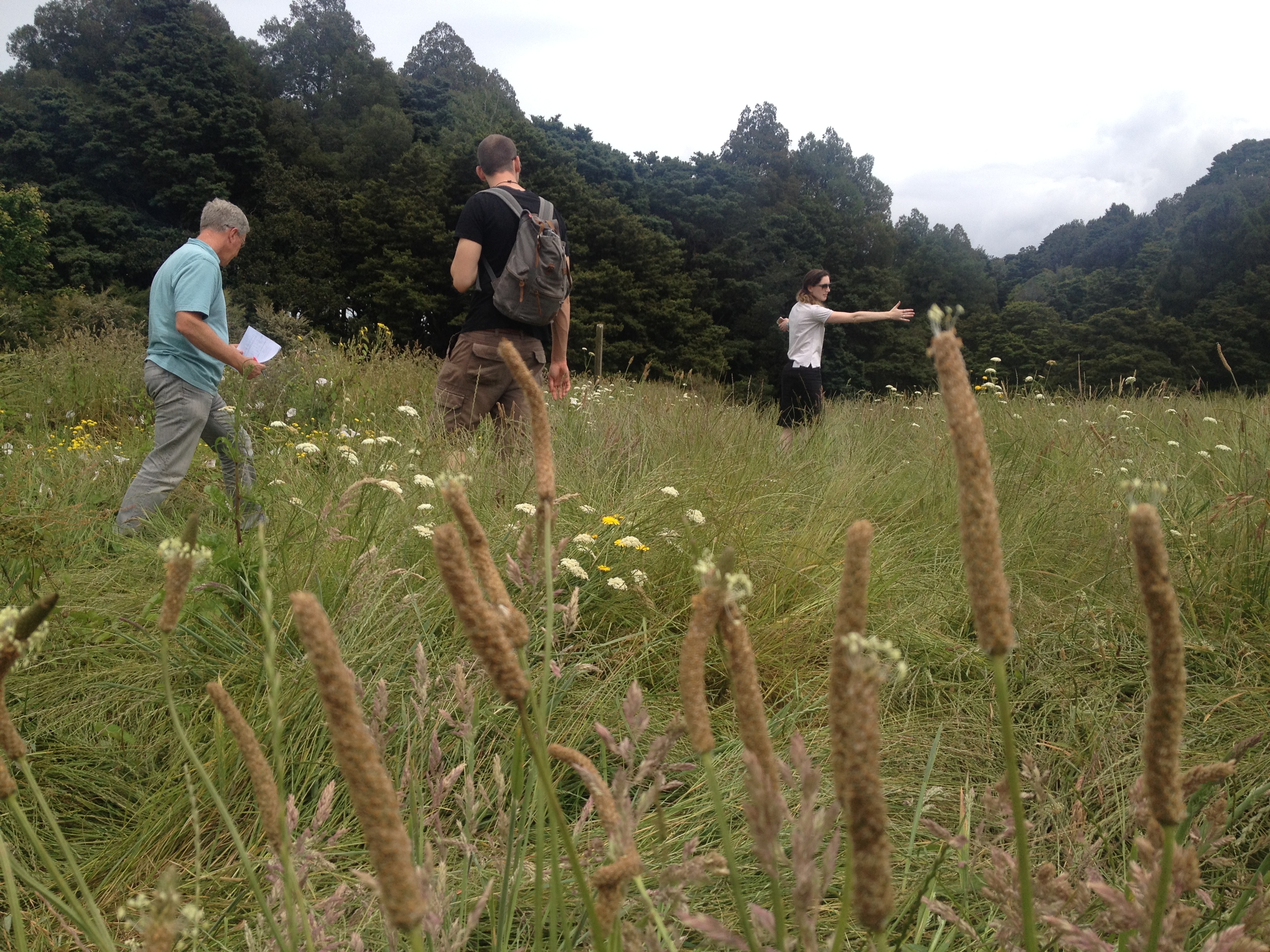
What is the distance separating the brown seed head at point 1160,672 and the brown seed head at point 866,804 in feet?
0.46

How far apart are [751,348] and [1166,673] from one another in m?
34.0

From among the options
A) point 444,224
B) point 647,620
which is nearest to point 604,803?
point 647,620

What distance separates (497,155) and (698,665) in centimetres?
472

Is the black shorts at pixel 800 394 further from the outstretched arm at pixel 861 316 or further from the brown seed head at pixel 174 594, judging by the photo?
the brown seed head at pixel 174 594

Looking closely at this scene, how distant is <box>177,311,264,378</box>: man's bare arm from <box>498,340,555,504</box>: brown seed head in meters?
3.94

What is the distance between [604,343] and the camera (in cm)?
2875

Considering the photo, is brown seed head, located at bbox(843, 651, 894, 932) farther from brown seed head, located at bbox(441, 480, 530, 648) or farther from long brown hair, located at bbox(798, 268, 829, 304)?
long brown hair, located at bbox(798, 268, 829, 304)

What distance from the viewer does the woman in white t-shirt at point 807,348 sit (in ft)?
24.1

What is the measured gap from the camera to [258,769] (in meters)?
0.63

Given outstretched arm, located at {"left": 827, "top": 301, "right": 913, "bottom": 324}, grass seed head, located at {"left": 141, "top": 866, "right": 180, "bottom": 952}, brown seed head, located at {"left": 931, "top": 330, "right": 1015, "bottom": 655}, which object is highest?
outstretched arm, located at {"left": 827, "top": 301, "right": 913, "bottom": 324}

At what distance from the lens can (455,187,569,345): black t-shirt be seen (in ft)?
15.0

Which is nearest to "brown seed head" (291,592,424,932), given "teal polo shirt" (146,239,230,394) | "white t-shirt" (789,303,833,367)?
"teal polo shirt" (146,239,230,394)

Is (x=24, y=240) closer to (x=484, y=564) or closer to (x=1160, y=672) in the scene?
(x=484, y=564)

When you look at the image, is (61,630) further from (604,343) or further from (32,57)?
(32,57)
